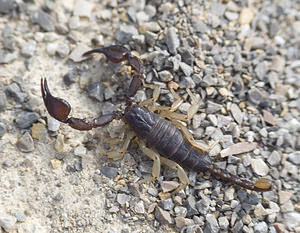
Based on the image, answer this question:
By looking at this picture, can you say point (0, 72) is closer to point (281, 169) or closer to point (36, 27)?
point (36, 27)

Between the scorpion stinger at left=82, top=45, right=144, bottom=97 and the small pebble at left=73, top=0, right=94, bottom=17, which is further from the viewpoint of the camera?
the small pebble at left=73, top=0, right=94, bottom=17

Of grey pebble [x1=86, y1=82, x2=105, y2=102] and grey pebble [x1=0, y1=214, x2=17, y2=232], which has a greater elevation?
grey pebble [x1=86, y1=82, x2=105, y2=102]

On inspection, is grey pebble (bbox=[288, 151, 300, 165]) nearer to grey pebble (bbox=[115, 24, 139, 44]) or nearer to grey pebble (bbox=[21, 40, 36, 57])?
grey pebble (bbox=[115, 24, 139, 44])

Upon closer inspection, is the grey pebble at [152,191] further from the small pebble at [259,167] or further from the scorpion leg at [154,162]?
the small pebble at [259,167]

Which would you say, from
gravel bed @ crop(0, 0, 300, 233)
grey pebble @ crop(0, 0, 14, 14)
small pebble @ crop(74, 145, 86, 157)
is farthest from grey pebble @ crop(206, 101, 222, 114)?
grey pebble @ crop(0, 0, 14, 14)

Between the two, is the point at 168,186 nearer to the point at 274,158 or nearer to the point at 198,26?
the point at 274,158

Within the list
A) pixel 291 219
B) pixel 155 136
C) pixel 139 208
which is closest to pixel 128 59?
pixel 155 136

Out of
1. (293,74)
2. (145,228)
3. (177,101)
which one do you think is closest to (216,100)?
(177,101)
